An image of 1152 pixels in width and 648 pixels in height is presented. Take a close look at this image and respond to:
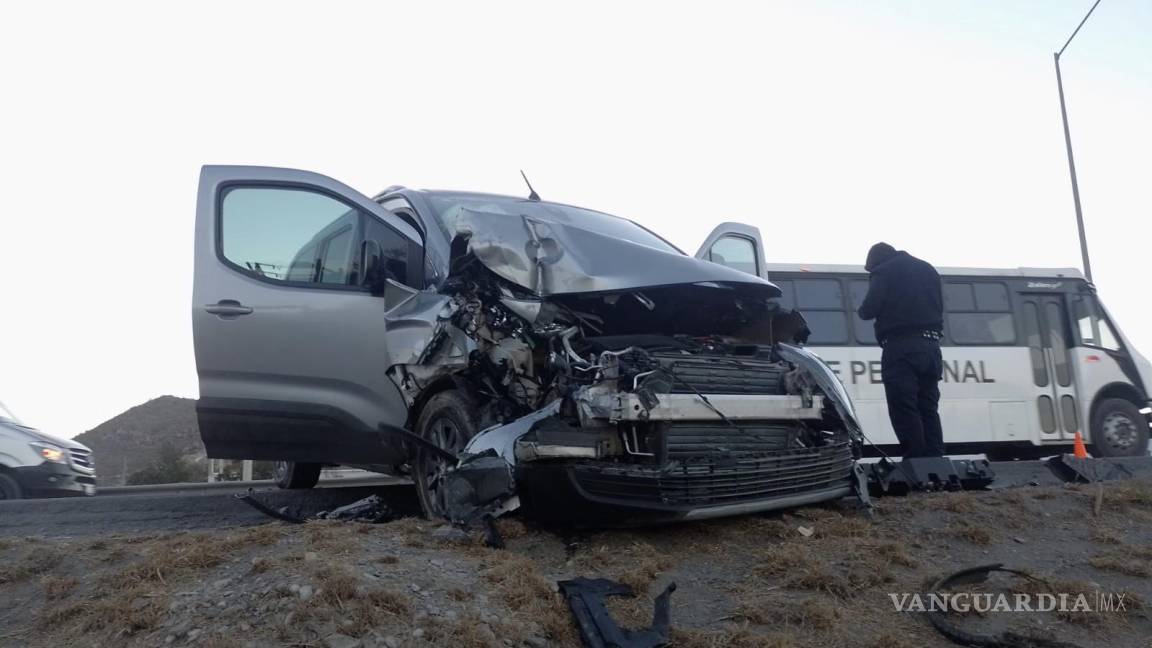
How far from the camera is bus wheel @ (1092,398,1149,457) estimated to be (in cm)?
1241

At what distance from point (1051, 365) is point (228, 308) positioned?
1156 cm

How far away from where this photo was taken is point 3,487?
7.88 m

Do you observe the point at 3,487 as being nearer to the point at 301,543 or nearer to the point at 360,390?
the point at 360,390

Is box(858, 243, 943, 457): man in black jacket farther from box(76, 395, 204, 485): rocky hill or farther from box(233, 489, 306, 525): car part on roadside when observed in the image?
box(76, 395, 204, 485): rocky hill

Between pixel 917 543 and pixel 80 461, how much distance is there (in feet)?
26.1

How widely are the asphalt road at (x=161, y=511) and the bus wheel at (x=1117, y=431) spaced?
10.5 m

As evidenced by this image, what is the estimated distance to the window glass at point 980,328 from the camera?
40.7 ft

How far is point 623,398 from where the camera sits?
13.2 ft

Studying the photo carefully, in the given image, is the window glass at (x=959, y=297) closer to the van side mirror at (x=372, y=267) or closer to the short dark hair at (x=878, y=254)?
the short dark hair at (x=878, y=254)

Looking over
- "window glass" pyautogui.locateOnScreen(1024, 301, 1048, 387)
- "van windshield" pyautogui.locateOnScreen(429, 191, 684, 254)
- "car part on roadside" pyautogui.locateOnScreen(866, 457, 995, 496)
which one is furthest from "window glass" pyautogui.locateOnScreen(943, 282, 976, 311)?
"van windshield" pyautogui.locateOnScreen(429, 191, 684, 254)

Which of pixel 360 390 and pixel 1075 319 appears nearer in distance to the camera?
pixel 360 390

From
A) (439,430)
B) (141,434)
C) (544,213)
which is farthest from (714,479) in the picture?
(141,434)

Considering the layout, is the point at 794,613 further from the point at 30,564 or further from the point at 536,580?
the point at 30,564

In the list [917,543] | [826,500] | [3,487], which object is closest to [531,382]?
[826,500]
